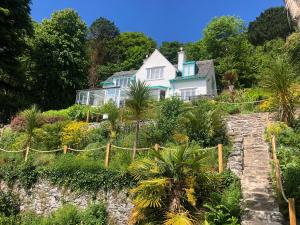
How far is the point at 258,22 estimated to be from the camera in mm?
50938

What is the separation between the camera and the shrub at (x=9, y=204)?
1520 cm

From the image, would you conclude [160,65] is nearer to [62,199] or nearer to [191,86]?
[191,86]

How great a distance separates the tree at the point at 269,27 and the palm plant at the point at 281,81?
3378 centimetres

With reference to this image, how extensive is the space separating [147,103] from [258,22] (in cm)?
4010

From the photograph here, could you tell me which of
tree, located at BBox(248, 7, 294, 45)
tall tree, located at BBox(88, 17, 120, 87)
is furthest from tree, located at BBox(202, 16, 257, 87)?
tall tree, located at BBox(88, 17, 120, 87)

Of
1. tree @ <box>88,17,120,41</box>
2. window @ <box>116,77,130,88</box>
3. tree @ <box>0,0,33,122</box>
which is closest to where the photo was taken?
tree @ <box>0,0,33,122</box>

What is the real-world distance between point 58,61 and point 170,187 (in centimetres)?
2789

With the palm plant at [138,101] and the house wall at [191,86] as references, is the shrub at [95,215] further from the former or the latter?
the house wall at [191,86]

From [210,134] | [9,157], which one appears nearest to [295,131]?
[210,134]

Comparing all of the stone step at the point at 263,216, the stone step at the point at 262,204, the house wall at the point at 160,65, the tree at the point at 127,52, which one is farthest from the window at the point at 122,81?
the stone step at the point at 263,216

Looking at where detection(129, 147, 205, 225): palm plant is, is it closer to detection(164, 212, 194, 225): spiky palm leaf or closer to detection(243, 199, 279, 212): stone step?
detection(164, 212, 194, 225): spiky palm leaf

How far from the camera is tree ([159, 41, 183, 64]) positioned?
2221 inches

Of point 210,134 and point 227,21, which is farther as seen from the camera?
point 227,21

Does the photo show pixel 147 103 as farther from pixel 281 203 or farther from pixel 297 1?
pixel 297 1
